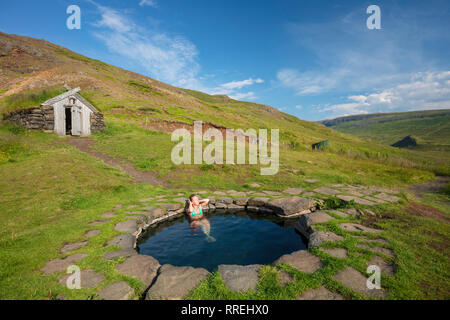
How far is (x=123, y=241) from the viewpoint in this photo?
5125mm

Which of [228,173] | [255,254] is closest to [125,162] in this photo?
[228,173]

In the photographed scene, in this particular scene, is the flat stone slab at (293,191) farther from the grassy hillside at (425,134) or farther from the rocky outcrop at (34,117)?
the grassy hillside at (425,134)

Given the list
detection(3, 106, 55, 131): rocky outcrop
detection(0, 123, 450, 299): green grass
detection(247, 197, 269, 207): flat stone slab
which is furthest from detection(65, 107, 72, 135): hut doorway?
detection(247, 197, 269, 207): flat stone slab

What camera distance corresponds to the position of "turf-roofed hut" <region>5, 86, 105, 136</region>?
19797mm

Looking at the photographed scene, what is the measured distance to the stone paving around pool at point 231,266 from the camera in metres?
3.39

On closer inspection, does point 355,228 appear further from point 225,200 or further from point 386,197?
point 225,200

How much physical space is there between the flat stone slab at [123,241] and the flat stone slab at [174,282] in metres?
1.43

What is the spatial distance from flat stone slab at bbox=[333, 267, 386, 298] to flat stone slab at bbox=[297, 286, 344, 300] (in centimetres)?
36

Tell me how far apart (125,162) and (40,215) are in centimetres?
825

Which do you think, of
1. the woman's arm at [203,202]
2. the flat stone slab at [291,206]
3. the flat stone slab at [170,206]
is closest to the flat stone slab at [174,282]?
the flat stone slab at [170,206]

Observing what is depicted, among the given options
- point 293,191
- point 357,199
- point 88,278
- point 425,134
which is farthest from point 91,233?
point 425,134

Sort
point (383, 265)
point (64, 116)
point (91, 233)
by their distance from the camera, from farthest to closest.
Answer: point (64, 116) → point (91, 233) → point (383, 265)

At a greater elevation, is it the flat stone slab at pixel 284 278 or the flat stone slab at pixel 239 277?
the flat stone slab at pixel 284 278

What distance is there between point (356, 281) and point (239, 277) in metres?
2.02
